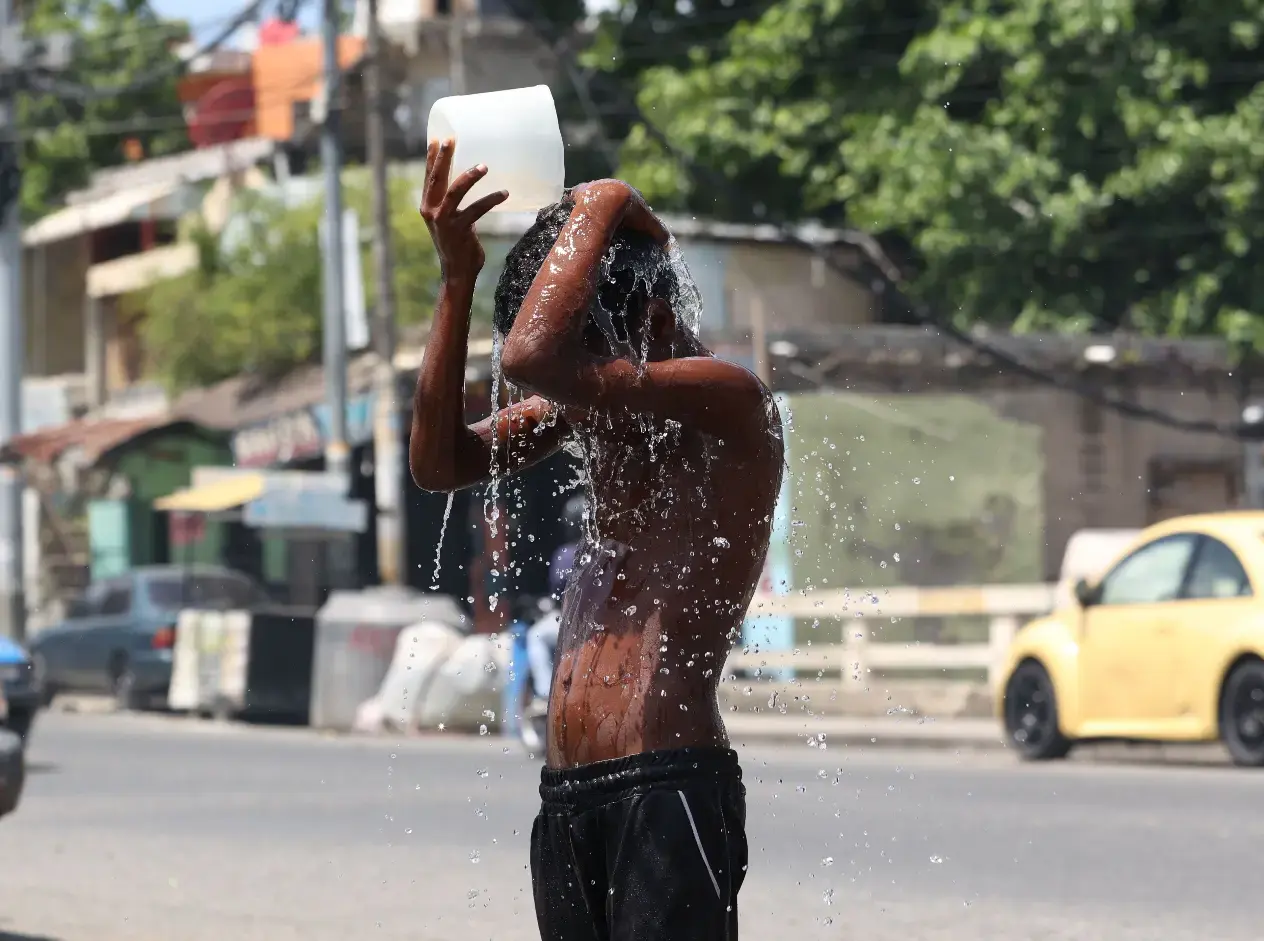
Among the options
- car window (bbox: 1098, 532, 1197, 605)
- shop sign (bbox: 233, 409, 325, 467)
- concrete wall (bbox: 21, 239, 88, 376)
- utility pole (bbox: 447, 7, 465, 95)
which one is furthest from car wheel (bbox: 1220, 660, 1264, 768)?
concrete wall (bbox: 21, 239, 88, 376)

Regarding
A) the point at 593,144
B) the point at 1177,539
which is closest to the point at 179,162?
the point at 593,144

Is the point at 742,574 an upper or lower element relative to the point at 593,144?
lower

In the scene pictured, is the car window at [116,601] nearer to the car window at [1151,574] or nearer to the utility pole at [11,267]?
the utility pole at [11,267]

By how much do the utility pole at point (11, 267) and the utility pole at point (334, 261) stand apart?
213 inches

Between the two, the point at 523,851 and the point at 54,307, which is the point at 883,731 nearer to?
the point at 523,851

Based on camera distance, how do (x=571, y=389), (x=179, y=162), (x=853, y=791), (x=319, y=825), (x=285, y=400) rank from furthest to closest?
1. (x=179, y=162)
2. (x=285, y=400)
3. (x=853, y=791)
4. (x=319, y=825)
5. (x=571, y=389)

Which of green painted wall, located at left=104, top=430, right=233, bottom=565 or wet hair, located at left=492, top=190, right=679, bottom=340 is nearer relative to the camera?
wet hair, located at left=492, top=190, right=679, bottom=340

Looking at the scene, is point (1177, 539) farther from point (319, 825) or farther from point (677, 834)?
point (677, 834)

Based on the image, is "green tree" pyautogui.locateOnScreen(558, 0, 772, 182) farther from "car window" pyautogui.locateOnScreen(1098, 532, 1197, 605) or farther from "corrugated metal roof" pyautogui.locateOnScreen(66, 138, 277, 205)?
"car window" pyautogui.locateOnScreen(1098, 532, 1197, 605)

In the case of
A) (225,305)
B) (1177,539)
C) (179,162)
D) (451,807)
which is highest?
(179,162)

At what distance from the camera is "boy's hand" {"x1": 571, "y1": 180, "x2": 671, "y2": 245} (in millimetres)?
3873

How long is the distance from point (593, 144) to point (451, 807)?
21.8 meters

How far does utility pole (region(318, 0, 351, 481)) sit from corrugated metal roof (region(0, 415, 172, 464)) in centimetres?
656

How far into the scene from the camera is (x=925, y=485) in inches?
1075
